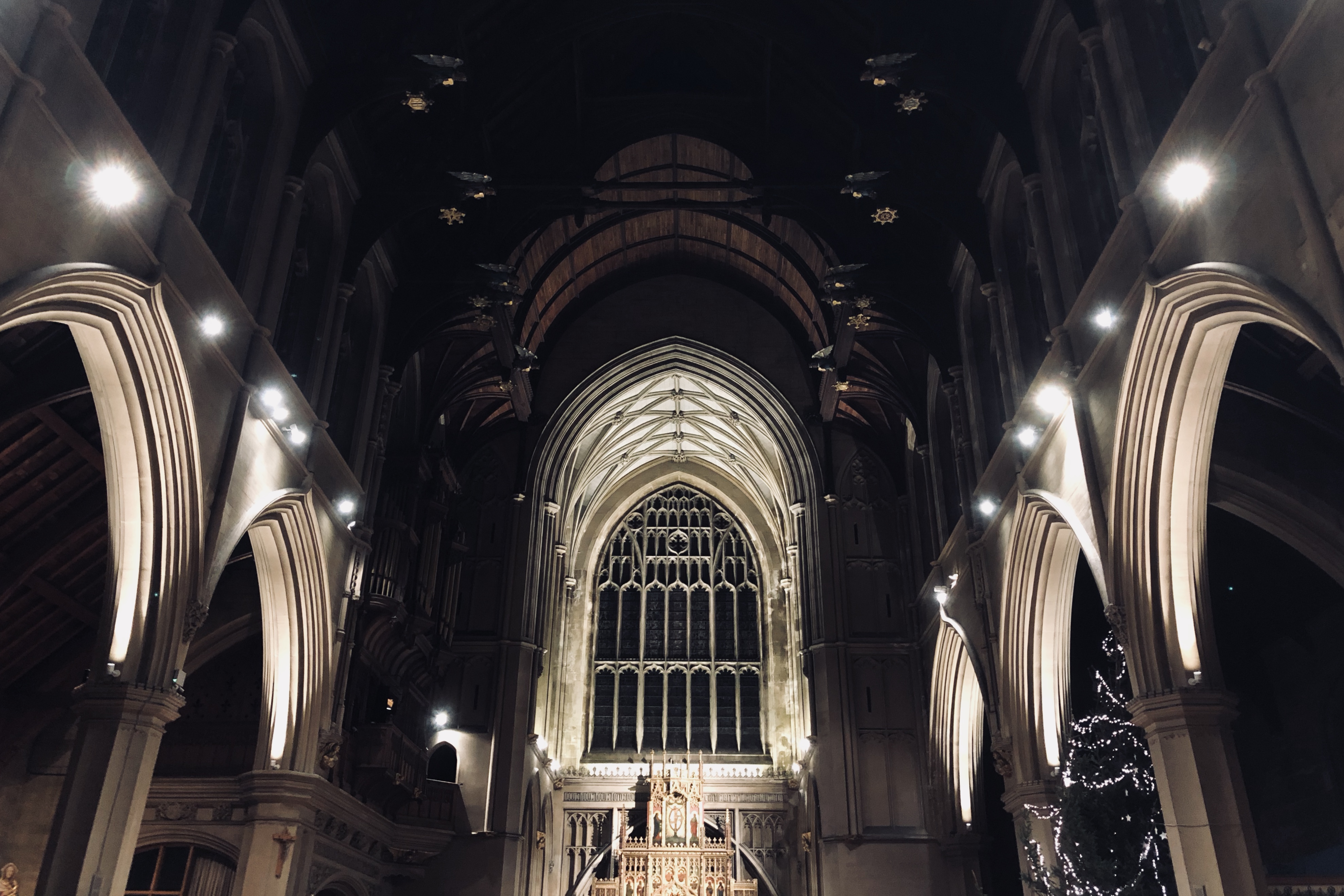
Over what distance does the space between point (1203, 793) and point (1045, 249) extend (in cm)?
574

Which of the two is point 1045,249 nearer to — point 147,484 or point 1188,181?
point 1188,181

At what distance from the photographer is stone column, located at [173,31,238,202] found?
27.7 ft

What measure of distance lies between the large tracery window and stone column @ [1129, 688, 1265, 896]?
1783cm

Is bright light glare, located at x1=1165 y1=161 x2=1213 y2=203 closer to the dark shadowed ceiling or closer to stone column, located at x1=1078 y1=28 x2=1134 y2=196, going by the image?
stone column, located at x1=1078 y1=28 x2=1134 y2=196

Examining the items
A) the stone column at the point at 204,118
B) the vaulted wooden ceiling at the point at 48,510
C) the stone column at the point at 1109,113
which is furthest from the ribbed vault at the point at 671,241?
the vaulted wooden ceiling at the point at 48,510

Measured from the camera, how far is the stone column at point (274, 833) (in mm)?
10938

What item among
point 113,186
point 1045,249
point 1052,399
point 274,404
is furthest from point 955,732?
point 113,186

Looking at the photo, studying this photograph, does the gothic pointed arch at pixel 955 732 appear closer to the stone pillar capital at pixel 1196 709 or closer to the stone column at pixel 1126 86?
the stone pillar capital at pixel 1196 709

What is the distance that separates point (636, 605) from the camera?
2705 centimetres

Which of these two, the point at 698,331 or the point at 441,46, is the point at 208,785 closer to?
the point at 441,46

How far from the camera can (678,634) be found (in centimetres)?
2670

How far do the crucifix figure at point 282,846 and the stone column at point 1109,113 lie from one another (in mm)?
10711

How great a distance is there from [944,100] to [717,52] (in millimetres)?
4515

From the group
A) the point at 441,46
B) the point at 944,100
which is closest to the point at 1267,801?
the point at 944,100
